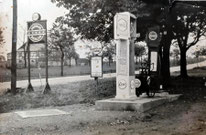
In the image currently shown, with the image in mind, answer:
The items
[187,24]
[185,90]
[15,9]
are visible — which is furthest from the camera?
[187,24]

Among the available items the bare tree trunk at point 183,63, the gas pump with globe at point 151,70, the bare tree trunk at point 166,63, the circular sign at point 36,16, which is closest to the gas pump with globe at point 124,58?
the gas pump with globe at point 151,70

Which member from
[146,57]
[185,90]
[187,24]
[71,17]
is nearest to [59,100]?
[71,17]

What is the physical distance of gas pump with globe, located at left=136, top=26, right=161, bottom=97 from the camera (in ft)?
34.9

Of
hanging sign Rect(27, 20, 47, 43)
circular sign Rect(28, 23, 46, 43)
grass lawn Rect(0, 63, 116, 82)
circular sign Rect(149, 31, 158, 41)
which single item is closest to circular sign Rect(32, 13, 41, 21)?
hanging sign Rect(27, 20, 47, 43)

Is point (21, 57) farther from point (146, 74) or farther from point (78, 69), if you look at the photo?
point (146, 74)

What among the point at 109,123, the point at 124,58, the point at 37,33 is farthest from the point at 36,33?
the point at 109,123

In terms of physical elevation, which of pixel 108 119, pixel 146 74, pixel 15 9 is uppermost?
pixel 15 9

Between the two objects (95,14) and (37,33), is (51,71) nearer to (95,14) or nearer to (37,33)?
(37,33)

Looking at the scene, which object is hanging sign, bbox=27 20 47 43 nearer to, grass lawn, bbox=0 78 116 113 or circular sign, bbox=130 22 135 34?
grass lawn, bbox=0 78 116 113

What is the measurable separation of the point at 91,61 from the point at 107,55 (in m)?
0.86

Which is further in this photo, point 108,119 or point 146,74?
point 146,74

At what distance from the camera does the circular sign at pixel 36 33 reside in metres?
9.34

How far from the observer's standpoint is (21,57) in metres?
10.3

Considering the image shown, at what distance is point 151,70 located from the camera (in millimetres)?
11625
